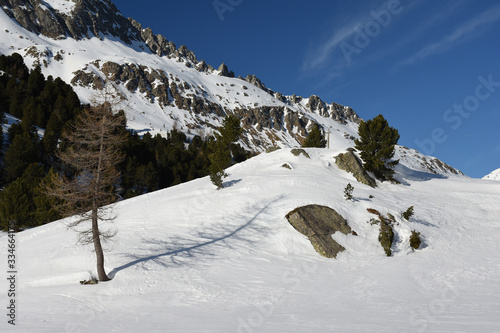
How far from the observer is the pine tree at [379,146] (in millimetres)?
32094

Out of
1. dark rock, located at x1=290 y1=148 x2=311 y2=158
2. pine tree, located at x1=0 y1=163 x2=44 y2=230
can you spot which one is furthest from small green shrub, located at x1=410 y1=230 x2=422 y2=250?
pine tree, located at x1=0 y1=163 x2=44 y2=230

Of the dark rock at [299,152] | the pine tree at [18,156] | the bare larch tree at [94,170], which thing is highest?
the dark rock at [299,152]

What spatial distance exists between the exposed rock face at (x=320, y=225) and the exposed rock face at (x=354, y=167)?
12.6 m

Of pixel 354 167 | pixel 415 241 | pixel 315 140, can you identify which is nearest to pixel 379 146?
pixel 354 167

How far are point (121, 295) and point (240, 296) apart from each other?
4822 mm

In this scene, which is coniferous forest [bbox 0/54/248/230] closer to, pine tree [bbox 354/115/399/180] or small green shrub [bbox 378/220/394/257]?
small green shrub [bbox 378/220/394/257]

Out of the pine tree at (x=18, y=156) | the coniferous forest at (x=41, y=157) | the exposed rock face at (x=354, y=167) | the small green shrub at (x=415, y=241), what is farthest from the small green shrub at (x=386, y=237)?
the pine tree at (x=18, y=156)

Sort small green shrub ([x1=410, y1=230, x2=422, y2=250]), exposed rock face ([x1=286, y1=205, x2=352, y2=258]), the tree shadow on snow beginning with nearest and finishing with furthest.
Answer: the tree shadow on snow
exposed rock face ([x1=286, y1=205, x2=352, y2=258])
small green shrub ([x1=410, y1=230, x2=422, y2=250])

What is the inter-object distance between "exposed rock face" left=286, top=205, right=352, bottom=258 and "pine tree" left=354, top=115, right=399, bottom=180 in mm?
16764

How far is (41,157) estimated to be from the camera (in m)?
42.0

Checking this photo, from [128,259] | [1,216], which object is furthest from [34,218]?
[128,259]

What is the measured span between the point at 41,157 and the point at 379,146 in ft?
170

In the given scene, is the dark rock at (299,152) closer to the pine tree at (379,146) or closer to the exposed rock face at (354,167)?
the exposed rock face at (354,167)

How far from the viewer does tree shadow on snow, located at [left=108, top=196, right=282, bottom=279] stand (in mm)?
13406
